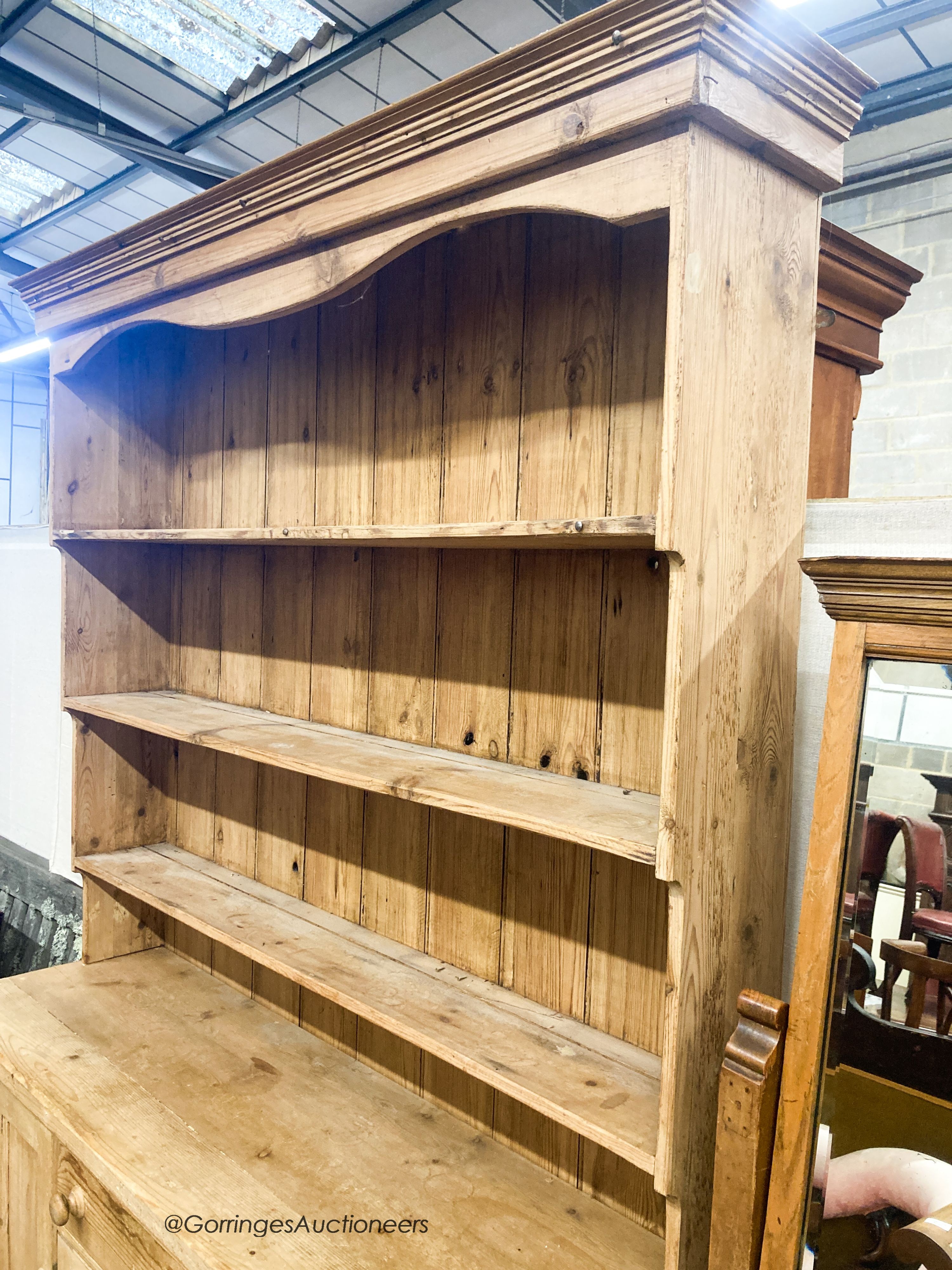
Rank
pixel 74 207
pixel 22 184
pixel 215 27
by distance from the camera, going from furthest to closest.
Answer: pixel 74 207, pixel 22 184, pixel 215 27

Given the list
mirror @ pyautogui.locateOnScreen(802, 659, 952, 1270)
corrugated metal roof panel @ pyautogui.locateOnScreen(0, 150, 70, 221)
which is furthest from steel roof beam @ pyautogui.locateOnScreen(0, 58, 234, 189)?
mirror @ pyautogui.locateOnScreen(802, 659, 952, 1270)

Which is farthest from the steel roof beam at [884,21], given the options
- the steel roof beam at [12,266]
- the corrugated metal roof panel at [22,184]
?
the steel roof beam at [12,266]

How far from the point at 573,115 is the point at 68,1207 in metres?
1.92

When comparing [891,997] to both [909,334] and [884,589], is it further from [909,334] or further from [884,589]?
[909,334]

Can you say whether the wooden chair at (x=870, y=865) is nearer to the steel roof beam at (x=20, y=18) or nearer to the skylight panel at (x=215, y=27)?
the skylight panel at (x=215, y=27)

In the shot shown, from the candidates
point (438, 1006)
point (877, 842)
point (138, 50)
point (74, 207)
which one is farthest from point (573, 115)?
point (74, 207)

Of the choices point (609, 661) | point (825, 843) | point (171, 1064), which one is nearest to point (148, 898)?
point (171, 1064)

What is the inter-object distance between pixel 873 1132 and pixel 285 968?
997 millimetres

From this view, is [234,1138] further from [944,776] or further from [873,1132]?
[944,776]

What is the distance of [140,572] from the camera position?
2197mm

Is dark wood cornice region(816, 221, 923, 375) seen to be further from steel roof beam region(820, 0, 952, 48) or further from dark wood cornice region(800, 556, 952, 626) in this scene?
steel roof beam region(820, 0, 952, 48)

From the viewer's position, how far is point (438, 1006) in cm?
142

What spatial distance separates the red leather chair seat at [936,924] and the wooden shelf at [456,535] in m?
0.47

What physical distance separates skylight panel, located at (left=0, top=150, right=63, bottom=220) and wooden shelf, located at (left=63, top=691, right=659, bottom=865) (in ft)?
10.3
